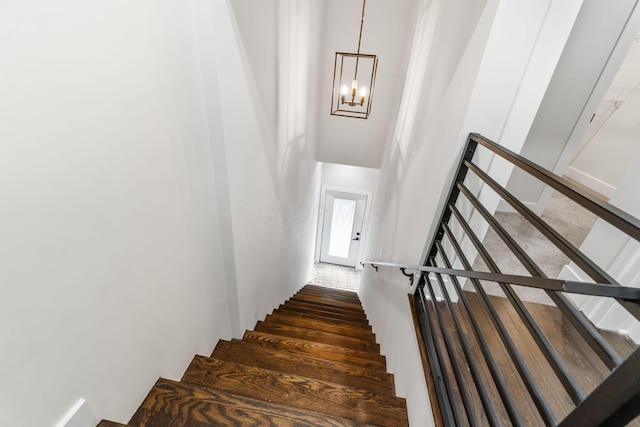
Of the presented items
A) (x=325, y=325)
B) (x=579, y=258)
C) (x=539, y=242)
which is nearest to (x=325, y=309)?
(x=325, y=325)

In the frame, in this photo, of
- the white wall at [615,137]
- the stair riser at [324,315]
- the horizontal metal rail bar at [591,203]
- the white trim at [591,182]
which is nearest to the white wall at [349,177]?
the stair riser at [324,315]

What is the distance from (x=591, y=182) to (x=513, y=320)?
3.75m

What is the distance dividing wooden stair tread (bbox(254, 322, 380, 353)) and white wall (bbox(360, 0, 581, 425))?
0.35 meters

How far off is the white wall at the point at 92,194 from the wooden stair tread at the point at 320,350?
98cm

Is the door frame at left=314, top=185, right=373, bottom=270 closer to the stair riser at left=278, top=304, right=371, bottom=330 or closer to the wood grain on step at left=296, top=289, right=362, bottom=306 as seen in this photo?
the wood grain on step at left=296, top=289, right=362, bottom=306

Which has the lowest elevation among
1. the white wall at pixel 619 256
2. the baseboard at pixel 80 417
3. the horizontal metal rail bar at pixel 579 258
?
the baseboard at pixel 80 417

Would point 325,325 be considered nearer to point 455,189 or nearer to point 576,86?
point 455,189

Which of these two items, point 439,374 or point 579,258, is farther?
point 439,374

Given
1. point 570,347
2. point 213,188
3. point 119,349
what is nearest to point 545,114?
point 570,347

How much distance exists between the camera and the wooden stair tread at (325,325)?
9.36ft

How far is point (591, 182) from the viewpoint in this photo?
3820mm

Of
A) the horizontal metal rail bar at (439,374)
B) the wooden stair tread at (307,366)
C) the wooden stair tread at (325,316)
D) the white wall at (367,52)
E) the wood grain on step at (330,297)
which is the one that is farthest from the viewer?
the wood grain on step at (330,297)

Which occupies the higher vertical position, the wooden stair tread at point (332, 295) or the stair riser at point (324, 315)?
the stair riser at point (324, 315)

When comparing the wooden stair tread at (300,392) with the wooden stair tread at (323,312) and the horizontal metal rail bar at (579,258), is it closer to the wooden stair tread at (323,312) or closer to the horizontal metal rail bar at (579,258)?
the horizontal metal rail bar at (579,258)
